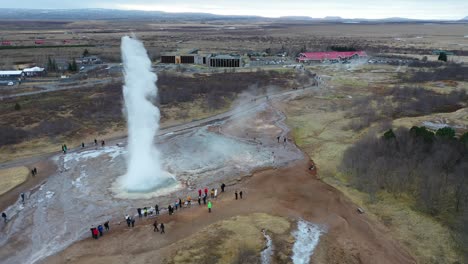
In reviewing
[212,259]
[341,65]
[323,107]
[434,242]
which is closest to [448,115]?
[323,107]

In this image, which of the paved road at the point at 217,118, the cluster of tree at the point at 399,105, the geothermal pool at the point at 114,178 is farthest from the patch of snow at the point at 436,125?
the paved road at the point at 217,118

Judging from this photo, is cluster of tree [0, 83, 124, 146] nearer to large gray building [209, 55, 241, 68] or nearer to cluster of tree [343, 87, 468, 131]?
cluster of tree [343, 87, 468, 131]

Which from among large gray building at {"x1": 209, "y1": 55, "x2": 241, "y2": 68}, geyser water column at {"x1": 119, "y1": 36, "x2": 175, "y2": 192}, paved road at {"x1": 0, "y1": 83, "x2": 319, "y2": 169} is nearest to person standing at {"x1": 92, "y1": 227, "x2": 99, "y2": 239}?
geyser water column at {"x1": 119, "y1": 36, "x2": 175, "y2": 192}

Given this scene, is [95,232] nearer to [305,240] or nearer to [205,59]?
[305,240]

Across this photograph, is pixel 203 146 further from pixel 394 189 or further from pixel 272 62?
pixel 272 62

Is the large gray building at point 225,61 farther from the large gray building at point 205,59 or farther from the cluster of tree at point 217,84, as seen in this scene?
the cluster of tree at point 217,84

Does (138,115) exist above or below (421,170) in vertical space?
above

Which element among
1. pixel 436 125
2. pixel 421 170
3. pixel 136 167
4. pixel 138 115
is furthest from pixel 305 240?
pixel 436 125
